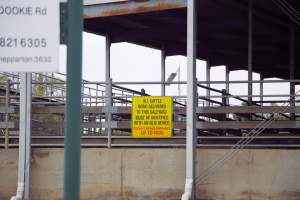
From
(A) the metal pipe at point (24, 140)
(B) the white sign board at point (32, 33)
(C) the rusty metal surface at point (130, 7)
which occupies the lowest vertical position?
(A) the metal pipe at point (24, 140)

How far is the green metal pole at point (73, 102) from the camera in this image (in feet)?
16.7

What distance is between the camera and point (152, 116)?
13180 millimetres

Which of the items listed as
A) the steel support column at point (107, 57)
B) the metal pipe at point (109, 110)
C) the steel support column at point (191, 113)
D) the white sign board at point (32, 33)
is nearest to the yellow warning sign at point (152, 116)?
the steel support column at point (191, 113)

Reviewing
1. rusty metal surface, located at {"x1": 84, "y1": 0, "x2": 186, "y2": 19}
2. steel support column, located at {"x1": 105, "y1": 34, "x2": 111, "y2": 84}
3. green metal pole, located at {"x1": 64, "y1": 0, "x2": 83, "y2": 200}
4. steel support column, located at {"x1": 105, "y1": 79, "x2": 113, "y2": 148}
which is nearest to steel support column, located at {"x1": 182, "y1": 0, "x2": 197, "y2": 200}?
rusty metal surface, located at {"x1": 84, "y1": 0, "x2": 186, "y2": 19}

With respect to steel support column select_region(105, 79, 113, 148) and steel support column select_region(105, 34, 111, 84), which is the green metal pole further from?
steel support column select_region(105, 34, 111, 84)

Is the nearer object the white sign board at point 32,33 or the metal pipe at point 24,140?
the white sign board at point 32,33

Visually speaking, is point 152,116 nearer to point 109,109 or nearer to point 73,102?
point 109,109

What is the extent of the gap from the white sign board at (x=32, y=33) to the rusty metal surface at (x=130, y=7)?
8606 millimetres

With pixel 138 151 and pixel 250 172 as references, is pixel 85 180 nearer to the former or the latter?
pixel 138 151

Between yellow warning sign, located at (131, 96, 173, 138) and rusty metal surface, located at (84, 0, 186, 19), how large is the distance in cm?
229

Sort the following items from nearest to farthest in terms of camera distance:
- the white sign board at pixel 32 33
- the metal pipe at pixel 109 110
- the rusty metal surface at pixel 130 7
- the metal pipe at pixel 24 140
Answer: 1. the white sign board at pixel 32 33
2. the metal pipe at pixel 24 140
3. the metal pipe at pixel 109 110
4. the rusty metal surface at pixel 130 7

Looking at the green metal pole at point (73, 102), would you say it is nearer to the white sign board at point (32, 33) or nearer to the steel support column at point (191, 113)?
the white sign board at point (32, 33)

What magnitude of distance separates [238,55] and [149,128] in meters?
14.8

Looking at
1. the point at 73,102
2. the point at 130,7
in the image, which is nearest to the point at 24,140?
the point at 130,7
